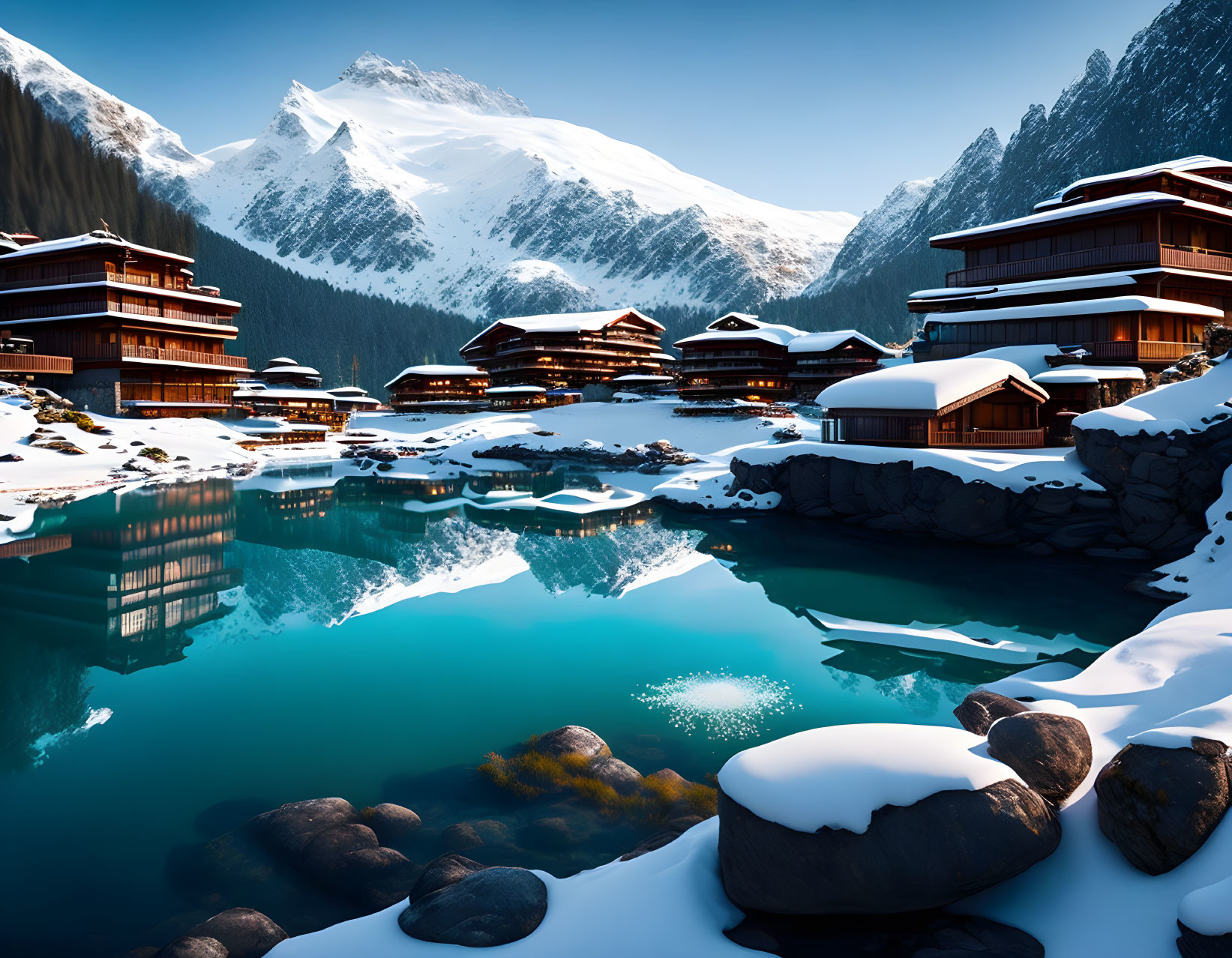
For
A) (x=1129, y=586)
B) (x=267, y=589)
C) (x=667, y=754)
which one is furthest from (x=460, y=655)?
(x=1129, y=586)

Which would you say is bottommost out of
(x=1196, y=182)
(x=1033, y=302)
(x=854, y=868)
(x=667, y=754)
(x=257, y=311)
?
(x=667, y=754)

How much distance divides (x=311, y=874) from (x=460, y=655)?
7732 mm

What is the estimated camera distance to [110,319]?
5181 cm

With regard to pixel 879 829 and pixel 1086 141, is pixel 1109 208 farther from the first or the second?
pixel 1086 141

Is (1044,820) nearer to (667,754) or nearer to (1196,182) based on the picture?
(667,754)

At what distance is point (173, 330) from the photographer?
5638cm

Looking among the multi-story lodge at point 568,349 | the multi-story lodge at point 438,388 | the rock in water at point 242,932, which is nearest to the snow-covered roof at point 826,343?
the multi-story lodge at point 568,349

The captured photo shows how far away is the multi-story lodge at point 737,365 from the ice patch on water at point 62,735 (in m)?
54.3

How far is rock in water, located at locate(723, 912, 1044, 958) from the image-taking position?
5.30m

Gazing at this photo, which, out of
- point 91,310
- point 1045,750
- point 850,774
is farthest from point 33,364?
point 1045,750

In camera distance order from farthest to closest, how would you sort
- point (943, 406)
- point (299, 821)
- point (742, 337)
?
point (742, 337), point (943, 406), point (299, 821)

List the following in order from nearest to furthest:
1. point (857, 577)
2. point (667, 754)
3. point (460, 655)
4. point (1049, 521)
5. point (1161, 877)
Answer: point (1161, 877) → point (667, 754) → point (460, 655) → point (857, 577) → point (1049, 521)

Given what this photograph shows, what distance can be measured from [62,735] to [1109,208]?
163 ft

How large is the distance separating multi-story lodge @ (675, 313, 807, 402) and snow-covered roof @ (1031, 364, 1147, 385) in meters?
28.3
